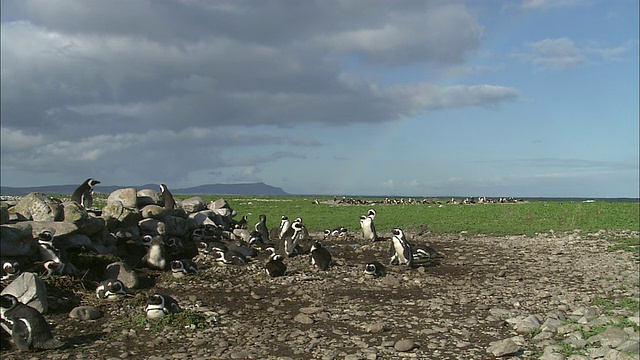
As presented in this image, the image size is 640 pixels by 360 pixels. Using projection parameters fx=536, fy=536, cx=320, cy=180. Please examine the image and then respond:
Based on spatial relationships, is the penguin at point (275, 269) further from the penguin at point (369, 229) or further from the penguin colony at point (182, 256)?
the penguin at point (369, 229)

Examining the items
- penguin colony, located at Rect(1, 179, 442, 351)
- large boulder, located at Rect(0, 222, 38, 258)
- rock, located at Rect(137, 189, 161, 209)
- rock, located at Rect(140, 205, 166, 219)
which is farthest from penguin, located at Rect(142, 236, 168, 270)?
rock, located at Rect(137, 189, 161, 209)

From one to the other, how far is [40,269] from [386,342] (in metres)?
7.59

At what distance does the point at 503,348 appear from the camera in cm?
781

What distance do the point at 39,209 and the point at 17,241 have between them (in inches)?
120

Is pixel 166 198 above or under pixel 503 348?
above

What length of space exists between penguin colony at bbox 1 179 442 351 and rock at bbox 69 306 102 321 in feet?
2.85

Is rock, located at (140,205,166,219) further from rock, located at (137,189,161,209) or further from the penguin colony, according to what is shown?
rock, located at (137,189,161,209)

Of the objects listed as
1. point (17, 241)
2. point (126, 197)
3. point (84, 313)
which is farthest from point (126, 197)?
point (84, 313)

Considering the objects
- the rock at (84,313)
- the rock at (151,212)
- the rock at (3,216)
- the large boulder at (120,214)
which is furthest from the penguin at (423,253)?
the rock at (3,216)

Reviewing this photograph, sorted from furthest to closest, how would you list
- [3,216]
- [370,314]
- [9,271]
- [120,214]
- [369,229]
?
1. [369,229]
2. [120,214]
3. [3,216]
4. [9,271]
5. [370,314]

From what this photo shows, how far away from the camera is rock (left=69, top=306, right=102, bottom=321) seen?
31.6 ft

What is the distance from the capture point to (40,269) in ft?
37.2

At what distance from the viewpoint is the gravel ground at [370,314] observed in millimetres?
8008

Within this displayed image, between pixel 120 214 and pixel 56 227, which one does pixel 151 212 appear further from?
pixel 56 227
